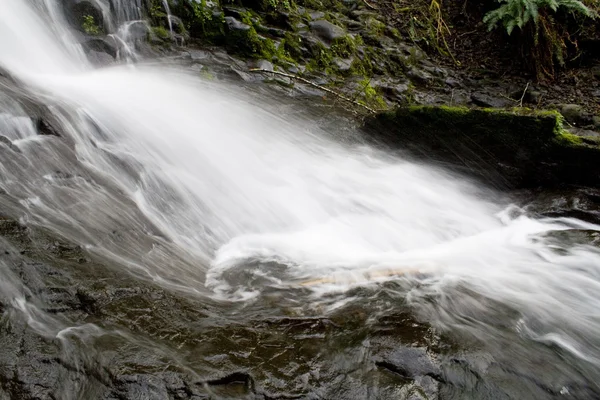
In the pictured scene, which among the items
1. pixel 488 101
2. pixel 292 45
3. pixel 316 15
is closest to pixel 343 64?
pixel 292 45

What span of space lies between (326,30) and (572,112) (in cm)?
480

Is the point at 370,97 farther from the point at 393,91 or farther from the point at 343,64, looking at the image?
the point at 343,64

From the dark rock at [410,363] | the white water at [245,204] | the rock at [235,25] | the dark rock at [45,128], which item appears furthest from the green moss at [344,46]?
the dark rock at [410,363]

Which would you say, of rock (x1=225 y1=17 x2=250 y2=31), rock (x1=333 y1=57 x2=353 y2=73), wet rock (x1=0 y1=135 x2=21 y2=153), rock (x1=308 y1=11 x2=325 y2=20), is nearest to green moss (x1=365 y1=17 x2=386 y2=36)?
rock (x1=308 y1=11 x2=325 y2=20)

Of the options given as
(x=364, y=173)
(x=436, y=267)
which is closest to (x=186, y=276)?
(x=436, y=267)

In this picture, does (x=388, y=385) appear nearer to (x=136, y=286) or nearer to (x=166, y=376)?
(x=166, y=376)

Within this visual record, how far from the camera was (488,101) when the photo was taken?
878cm

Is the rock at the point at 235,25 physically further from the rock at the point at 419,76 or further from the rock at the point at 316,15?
the rock at the point at 419,76

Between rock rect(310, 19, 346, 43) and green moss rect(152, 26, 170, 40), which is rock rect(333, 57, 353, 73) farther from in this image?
green moss rect(152, 26, 170, 40)

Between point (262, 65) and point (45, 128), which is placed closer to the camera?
point (45, 128)

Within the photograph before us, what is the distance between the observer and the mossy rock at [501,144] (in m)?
5.59

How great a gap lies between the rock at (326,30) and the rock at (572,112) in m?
4.37

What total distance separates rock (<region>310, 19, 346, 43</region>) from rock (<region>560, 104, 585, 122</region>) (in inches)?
172

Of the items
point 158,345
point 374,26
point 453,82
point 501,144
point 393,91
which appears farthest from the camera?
point 374,26
